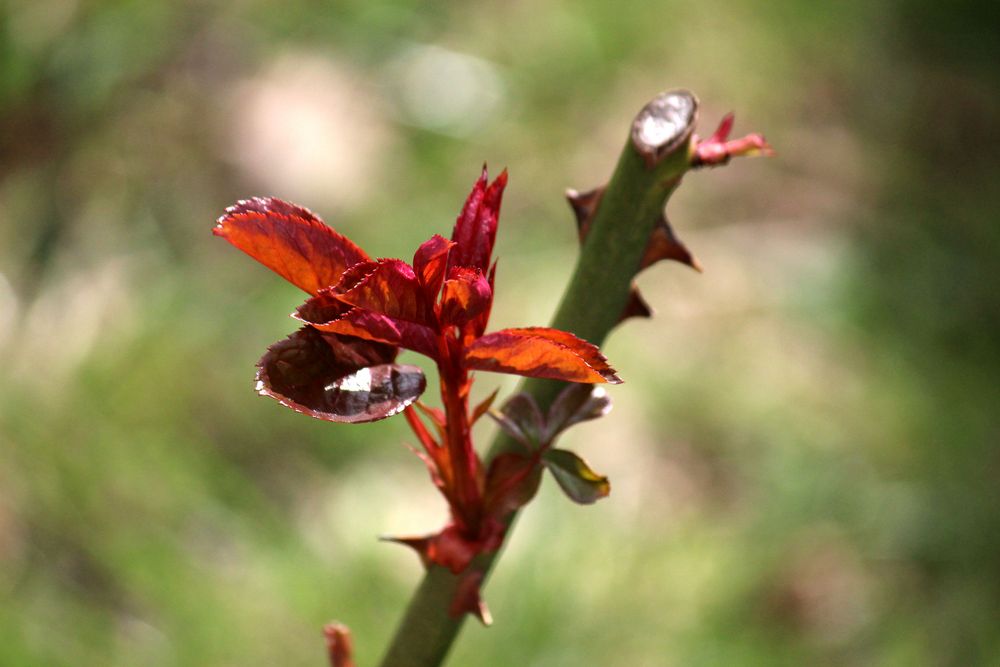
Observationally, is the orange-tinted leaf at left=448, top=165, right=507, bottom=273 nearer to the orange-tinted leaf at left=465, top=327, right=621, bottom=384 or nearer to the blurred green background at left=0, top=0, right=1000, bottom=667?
the orange-tinted leaf at left=465, top=327, right=621, bottom=384

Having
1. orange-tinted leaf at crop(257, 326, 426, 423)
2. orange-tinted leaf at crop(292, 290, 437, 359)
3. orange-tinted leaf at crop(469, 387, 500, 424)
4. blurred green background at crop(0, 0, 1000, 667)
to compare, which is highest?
blurred green background at crop(0, 0, 1000, 667)

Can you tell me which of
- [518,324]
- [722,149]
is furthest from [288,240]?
[518,324]

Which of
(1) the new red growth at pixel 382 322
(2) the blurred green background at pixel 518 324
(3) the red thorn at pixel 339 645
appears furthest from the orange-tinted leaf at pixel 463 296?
(2) the blurred green background at pixel 518 324

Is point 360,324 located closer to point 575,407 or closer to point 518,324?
point 575,407

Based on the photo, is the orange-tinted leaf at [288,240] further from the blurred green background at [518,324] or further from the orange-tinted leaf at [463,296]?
the blurred green background at [518,324]

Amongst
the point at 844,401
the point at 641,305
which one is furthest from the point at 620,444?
the point at 641,305

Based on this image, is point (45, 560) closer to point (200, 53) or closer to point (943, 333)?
point (200, 53)

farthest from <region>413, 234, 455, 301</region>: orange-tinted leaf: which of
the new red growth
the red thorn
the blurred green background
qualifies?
the blurred green background
